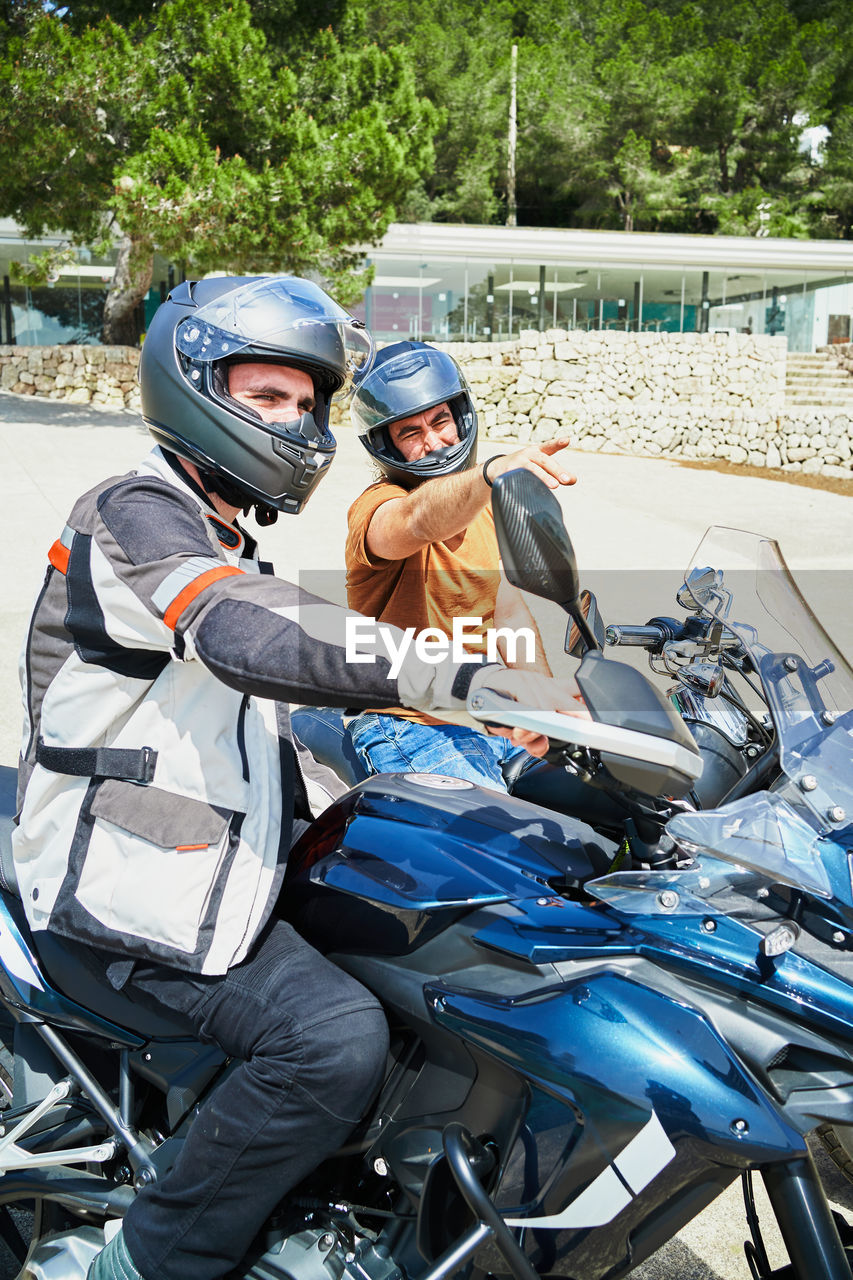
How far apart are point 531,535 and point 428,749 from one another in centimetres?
151

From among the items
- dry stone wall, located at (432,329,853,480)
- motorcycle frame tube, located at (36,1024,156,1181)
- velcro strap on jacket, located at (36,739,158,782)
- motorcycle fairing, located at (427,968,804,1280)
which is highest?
velcro strap on jacket, located at (36,739,158,782)

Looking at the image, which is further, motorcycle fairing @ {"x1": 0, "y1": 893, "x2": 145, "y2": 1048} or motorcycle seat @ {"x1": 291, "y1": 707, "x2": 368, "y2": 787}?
motorcycle seat @ {"x1": 291, "y1": 707, "x2": 368, "y2": 787}

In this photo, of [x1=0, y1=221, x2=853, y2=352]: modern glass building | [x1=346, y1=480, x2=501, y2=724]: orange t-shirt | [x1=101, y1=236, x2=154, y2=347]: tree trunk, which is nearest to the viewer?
[x1=346, y1=480, x2=501, y2=724]: orange t-shirt

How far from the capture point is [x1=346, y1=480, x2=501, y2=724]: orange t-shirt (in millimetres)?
3098

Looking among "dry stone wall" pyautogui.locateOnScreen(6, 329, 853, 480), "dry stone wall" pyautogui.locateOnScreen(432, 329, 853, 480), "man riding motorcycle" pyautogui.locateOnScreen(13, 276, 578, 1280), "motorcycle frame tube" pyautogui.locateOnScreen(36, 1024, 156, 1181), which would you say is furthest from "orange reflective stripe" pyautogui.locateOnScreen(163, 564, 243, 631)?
"dry stone wall" pyautogui.locateOnScreen(6, 329, 853, 480)

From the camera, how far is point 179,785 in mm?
1782

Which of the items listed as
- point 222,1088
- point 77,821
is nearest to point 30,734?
point 77,821

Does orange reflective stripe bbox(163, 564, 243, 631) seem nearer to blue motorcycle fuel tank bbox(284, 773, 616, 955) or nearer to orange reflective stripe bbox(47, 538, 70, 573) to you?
orange reflective stripe bbox(47, 538, 70, 573)

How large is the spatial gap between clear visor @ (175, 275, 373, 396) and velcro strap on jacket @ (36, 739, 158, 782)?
729 millimetres

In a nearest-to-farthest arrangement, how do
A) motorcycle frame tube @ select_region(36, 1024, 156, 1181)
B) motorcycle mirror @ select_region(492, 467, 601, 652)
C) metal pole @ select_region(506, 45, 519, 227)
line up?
1. motorcycle mirror @ select_region(492, 467, 601, 652)
2. motorcycle frame tube @ select_region(36, 1024, 156, 1181)
3. metal pole @ select_region(506, 45, 519, 227)

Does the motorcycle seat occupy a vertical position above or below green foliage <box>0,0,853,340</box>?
below

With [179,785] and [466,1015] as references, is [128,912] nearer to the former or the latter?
[179,785]

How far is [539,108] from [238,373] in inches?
1722

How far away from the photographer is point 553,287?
91.9 ft
